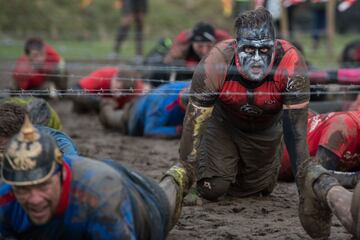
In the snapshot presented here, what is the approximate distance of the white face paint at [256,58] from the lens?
5.76 m

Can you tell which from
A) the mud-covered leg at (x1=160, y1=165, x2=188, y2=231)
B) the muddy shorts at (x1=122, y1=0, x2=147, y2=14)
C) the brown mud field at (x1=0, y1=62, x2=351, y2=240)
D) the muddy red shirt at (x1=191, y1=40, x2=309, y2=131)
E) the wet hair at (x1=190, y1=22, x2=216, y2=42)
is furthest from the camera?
the muddy shorts at (x1=122, y1=0, x2=147, y2=14)

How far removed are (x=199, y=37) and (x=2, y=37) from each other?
31.9 ft

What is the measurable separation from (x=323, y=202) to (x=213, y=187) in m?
1.68

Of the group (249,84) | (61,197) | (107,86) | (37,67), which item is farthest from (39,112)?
(37,67)

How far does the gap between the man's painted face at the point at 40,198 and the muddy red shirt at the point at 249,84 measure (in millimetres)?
2089

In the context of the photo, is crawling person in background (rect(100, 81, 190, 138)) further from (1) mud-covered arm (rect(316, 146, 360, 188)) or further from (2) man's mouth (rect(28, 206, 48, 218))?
(2) man's mouth (rect(28, 206, 48, 218))

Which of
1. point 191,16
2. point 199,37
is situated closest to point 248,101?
point 199,37

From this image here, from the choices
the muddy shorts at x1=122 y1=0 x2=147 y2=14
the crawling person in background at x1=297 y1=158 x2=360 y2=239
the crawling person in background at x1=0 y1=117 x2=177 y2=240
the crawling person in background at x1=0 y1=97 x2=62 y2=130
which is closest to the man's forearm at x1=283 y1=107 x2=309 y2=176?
the crawling person in background at x1=297 y1=158 x2=360 y2=239

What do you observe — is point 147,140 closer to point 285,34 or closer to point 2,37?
point 285,34

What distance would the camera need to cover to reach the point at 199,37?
388 inches

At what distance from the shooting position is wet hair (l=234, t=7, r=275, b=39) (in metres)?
5.82

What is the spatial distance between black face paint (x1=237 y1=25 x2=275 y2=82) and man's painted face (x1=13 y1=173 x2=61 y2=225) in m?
2.26

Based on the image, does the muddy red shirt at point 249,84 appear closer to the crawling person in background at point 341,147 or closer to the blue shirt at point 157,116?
the crawling person in background at point 341,147

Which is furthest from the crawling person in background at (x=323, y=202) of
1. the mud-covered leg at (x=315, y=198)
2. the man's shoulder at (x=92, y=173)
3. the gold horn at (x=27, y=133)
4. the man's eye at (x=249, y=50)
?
the gold horn at (x=27, y=133)
